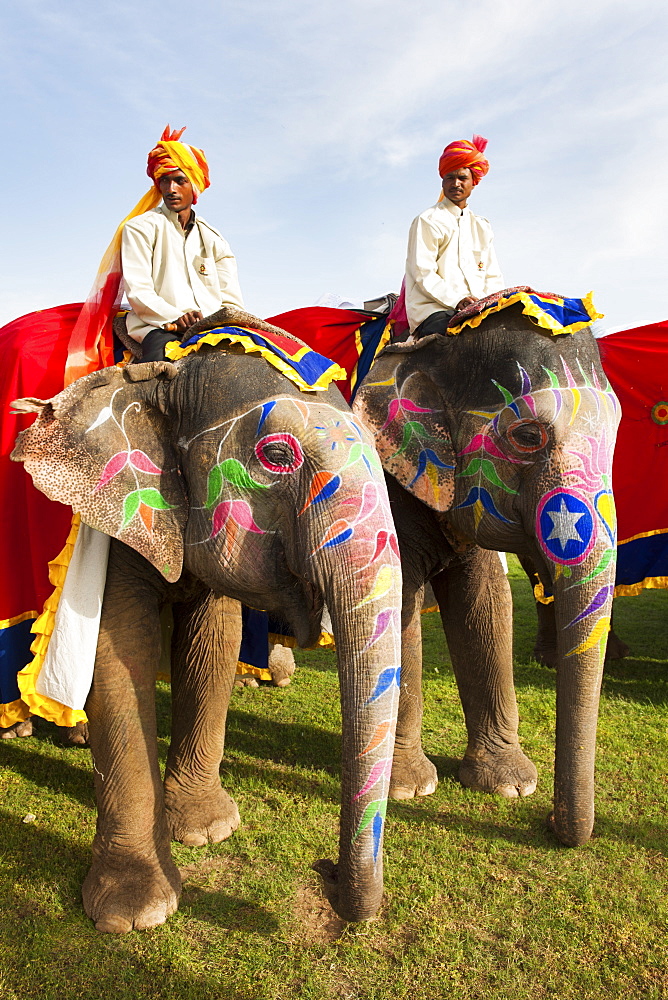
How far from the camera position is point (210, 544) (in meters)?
2.80

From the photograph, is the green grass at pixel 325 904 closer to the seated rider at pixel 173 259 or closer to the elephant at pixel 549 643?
the elephant at pixel 549 643

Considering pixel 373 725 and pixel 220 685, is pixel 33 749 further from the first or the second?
pixel 373 725

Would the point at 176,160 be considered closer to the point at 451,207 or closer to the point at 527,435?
the point at 451,207

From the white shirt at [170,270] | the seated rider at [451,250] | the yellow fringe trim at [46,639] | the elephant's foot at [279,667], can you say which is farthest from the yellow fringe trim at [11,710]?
the elephant's foot at [279,667]

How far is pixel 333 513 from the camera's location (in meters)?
2.58

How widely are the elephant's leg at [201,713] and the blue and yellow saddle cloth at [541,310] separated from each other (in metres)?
A: 1.72

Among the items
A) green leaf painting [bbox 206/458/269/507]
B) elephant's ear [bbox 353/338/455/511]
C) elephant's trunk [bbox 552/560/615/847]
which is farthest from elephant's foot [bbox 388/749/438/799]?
green leaf painting [bbox 206/458/269/507]

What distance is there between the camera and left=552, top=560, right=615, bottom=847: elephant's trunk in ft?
10.3

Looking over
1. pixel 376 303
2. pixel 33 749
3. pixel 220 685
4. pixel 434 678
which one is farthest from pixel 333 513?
pixel 434 678

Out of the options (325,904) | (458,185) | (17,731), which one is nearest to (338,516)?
(325,904)

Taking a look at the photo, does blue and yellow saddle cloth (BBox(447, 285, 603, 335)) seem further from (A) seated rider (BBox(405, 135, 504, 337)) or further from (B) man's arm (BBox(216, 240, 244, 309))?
(B) man's arm (BBox(216, 240, 244, 309))

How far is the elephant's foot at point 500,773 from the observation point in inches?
163

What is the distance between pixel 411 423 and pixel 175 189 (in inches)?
62.1

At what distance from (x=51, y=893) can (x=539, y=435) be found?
2.73m
